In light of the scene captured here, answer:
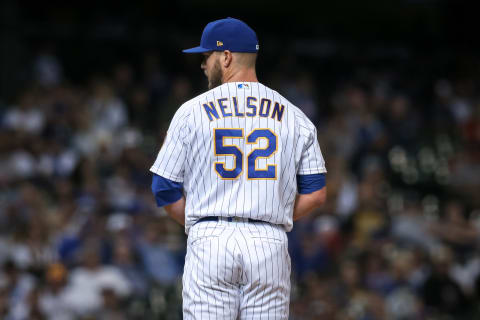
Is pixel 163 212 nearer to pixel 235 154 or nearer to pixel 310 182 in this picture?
pixel 310 182

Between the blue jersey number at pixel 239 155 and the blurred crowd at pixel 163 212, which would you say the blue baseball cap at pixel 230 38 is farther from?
the blurred crowd at pixel 163 212

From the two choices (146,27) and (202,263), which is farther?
(146,27)

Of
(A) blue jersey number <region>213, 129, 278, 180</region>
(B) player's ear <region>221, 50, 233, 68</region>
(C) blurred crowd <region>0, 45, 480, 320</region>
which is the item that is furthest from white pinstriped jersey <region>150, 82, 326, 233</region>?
(C) blurred crowd <region>0, 45, 480, 320</region>

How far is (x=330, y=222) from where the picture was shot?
9.52 meters

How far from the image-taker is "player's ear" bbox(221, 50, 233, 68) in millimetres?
3520

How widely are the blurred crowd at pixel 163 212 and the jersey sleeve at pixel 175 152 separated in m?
→ 4.76

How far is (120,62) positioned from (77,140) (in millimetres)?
3000

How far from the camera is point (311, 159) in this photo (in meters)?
3.57

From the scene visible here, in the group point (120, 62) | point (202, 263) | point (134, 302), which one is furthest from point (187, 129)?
point (120, 62)

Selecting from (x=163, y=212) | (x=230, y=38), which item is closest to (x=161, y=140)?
(x=163, y=212)

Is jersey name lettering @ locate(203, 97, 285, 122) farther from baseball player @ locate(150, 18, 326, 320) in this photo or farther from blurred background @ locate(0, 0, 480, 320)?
blurred background @ locate(0, 0, 480, 320)

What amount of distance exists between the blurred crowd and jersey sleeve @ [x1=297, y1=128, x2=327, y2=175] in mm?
4537

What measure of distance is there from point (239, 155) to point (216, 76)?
1.39 ft

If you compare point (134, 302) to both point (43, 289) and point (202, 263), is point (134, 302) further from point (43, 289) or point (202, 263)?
point (202, 263)
